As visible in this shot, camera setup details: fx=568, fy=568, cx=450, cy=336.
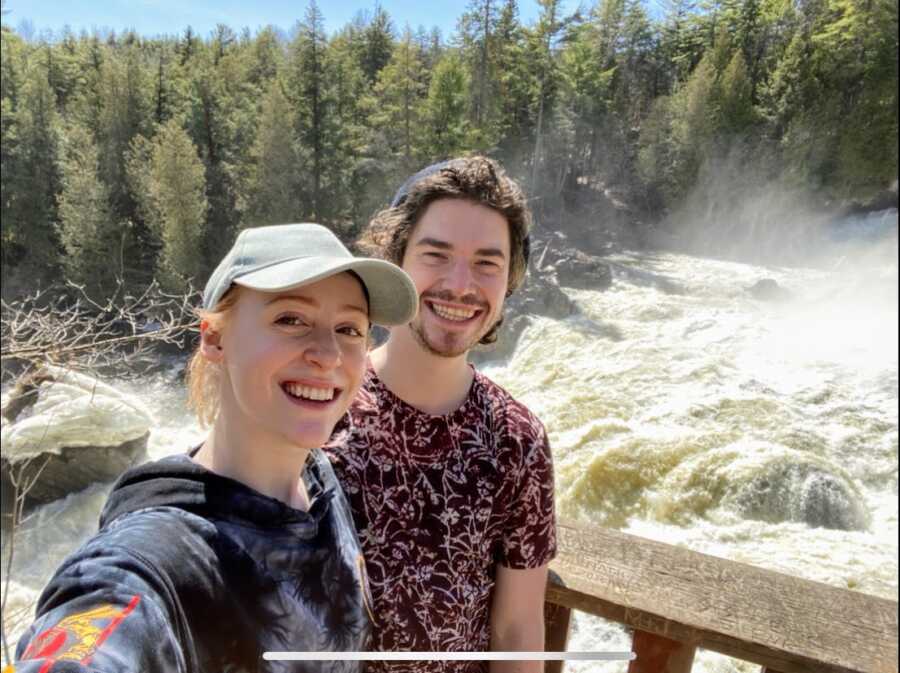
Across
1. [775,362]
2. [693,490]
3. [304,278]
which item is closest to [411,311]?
[304,278]

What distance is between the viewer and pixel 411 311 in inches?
29.1

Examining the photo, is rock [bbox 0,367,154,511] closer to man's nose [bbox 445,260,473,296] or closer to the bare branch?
the bare branch

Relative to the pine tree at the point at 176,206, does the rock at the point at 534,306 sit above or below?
below

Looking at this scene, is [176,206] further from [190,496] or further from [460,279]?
[190,496]

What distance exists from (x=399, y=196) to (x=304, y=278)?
1.35 feet

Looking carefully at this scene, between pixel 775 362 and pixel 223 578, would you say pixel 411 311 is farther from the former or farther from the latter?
pixel 775 362

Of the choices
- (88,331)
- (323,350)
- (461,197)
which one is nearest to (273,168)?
(88,331)

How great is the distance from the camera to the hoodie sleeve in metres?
0.43

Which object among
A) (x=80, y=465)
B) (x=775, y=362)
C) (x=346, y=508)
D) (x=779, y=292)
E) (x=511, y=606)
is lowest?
(x=80, y=465)

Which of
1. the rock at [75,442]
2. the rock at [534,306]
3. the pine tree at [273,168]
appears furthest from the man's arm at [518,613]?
the rock at [534,306]

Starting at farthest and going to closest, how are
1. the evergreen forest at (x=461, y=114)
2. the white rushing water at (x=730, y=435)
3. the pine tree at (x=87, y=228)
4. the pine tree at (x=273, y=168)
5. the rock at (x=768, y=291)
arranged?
the rock at (x=768, y=291) < the pine tree at (x=273, y=168) < the white rushing water at (x=730, y=435) < the pine tree at (x=87, y=228) < the evergreen forest at (x=461, y=114)

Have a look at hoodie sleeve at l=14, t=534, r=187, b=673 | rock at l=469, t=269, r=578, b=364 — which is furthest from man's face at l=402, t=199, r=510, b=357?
rock at l=469, t=269, r=578, b=364

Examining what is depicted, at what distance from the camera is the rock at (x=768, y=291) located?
738 cm

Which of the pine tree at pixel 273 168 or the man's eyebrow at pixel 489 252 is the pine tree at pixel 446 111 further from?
the pine tree at pixel 273 168
